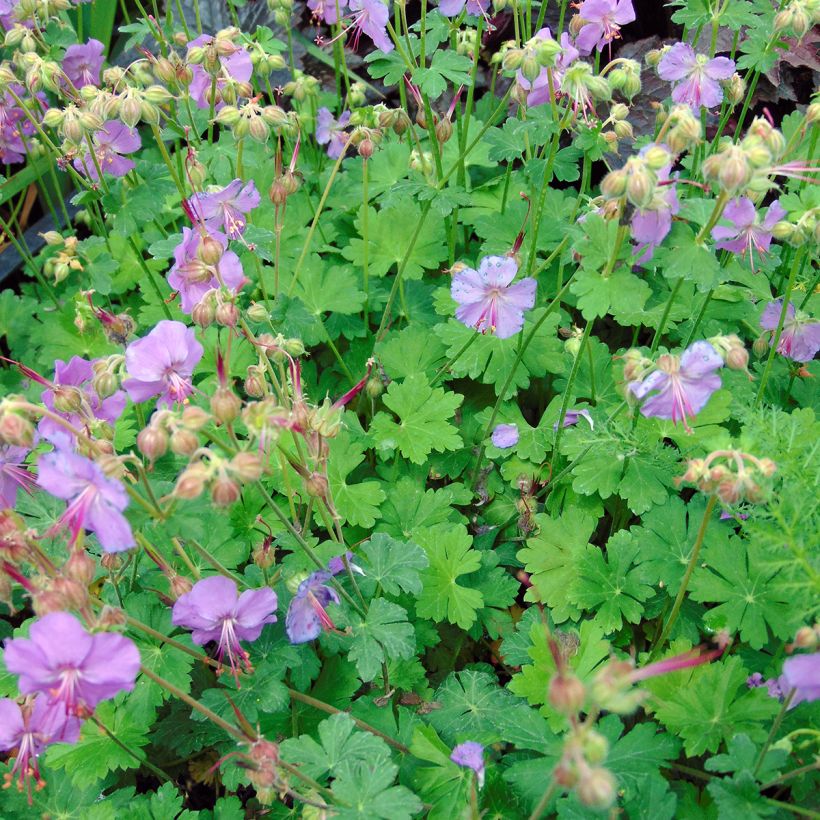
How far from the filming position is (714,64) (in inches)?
83.7

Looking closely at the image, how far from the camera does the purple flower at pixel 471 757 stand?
1.60 meters

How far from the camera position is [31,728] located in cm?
137

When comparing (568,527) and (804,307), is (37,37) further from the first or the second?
(804,307)

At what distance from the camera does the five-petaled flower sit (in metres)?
1.31

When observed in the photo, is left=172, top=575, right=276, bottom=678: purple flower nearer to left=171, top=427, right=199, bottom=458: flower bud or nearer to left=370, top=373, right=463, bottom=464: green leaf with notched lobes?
left=171, top=427, right=199, bottom=458: flower bud

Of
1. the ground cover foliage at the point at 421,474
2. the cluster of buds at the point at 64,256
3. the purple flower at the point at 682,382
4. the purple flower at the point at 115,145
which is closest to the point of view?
the ground cover foliage at the point at 421,474

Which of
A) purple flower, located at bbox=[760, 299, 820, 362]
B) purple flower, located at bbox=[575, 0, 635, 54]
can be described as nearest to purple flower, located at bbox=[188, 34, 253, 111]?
purple flower, located at bbox=[575, 0, 635, 54]

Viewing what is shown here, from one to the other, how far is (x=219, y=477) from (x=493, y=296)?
3.39 ft

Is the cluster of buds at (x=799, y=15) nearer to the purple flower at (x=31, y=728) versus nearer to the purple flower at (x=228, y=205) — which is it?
the purple flower at (x=228, y=205)

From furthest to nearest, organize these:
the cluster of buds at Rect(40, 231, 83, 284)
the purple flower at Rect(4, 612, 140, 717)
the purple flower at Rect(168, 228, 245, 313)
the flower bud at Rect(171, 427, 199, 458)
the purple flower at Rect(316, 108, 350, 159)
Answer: the purple flower at Rect(316, 108, 350, 159) < the cluster of buds at Rect(40, 231, 83, 284) < the purple flower at Rect(168, 228, 245, 313) < the flower bud at Rect(171, 427, 199, 458) < the purple flower at Rect(4, 612, 140, 717)

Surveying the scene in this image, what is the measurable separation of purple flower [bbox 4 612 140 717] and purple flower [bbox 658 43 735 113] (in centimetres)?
183

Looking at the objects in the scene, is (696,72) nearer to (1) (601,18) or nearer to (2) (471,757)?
(1) (601,18)

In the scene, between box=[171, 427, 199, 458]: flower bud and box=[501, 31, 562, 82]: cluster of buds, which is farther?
box=[501, 31, 562, 82]: cluster of buds

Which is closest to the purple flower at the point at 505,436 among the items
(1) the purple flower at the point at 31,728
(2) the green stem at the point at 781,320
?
(2) the green stem at the point at 781,320
